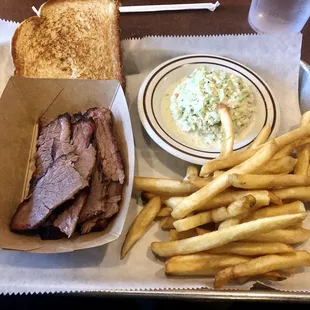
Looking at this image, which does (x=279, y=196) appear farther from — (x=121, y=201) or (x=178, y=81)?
(x=178, y=81)

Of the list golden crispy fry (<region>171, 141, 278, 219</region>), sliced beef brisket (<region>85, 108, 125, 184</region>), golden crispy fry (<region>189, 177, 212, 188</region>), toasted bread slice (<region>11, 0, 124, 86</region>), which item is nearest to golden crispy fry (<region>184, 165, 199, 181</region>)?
golden crispy fry (<region>189, 177, 212, 188</region>)

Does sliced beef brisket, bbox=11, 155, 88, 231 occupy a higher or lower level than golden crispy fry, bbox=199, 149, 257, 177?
lower

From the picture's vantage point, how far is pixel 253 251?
1.40 metres

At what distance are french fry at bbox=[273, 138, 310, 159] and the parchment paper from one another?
319 mm

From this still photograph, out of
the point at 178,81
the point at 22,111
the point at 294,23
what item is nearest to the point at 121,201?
the point at 22,111

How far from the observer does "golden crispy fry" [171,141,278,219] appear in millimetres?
1396

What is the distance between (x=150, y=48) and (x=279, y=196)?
44.8 inches

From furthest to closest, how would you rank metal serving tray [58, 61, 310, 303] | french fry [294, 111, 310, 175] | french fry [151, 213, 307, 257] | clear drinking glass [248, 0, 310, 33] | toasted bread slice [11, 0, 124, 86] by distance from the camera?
clear drinking glass [248, 0, 310, 33] → toasted bread slice [11, 0, 124, 86] → french fry [294, 111, 310, 175] → metal serving tray [58, 61, 310, 303] → french fry [151, 213, 307, 257]

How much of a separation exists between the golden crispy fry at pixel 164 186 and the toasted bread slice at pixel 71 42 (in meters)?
0.61

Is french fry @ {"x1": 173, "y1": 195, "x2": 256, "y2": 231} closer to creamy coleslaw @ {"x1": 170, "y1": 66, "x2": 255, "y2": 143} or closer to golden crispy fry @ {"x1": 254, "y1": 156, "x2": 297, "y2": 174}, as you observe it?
golden crispy fry @ {"x1": 254, "y1": 156, "x2": 297, "y2": 174}

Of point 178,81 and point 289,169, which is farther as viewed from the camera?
point 178,81

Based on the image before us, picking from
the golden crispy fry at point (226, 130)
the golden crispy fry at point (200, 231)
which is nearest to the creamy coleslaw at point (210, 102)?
the golden crispy fry at point (226, 130)

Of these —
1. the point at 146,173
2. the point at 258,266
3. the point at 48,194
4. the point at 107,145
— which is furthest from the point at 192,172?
the point at 48,194

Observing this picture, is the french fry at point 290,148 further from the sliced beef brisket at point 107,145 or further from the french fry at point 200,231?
the sliced beef brisket at point 107,145
